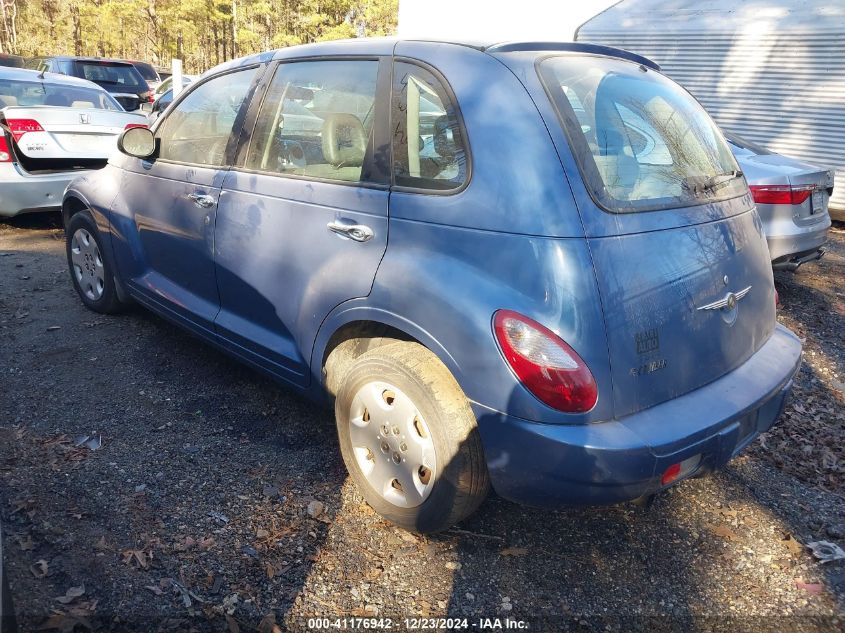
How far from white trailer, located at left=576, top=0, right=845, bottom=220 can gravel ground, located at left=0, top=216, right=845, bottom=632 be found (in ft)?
24.7

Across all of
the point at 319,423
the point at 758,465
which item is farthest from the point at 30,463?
the point at 758,465

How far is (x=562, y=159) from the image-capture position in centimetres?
226

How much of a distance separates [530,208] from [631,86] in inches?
39.0

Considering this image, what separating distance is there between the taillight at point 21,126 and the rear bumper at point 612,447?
5.91 meters

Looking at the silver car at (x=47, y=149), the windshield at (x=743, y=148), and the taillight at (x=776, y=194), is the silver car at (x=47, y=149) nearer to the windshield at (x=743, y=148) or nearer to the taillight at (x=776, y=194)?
the taillight at (x=776, y=194)

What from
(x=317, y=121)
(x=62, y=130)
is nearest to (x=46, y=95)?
(x=62, y=130)

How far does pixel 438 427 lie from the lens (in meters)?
2.35

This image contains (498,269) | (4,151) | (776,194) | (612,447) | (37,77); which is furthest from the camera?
(37,77)

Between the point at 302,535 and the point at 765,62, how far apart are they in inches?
411

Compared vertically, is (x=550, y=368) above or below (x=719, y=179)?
below

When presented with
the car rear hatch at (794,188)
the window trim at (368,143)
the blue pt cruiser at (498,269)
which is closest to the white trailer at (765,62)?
the car rear hatch at (794,188)

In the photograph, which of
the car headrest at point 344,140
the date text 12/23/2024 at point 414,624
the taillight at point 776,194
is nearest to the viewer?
the date text 12/23/2024 at point 414,624

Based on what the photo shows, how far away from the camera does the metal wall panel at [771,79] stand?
951cm

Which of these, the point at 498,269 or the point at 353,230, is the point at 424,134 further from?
the point at 498,269
